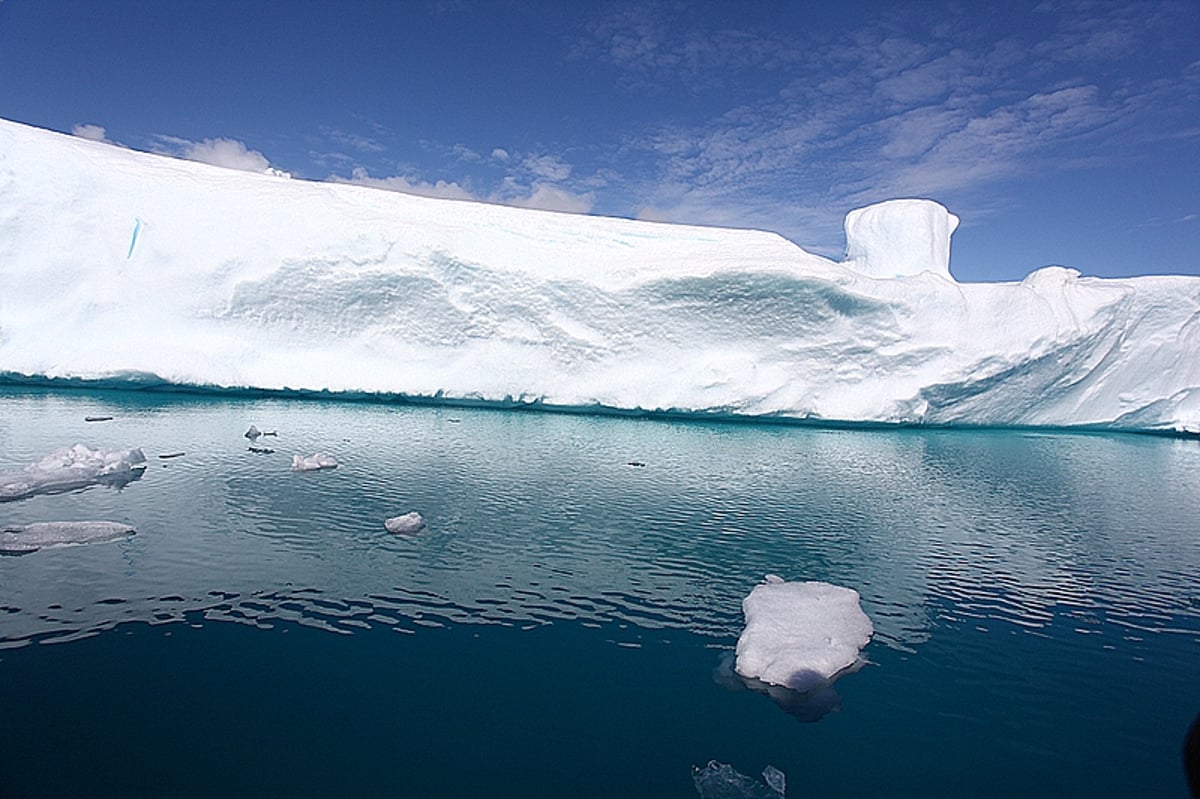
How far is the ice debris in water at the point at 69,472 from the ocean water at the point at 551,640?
11.4 inches

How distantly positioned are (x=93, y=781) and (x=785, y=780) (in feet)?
12.5

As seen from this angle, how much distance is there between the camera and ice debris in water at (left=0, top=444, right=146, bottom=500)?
28.1 ft

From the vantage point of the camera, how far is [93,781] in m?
3.49

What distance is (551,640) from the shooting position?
5.62m

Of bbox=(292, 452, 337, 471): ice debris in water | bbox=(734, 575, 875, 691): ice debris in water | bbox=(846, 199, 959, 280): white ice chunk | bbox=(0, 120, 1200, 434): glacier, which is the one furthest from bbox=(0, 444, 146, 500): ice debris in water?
bbox=(846, 199, 959, 280): white ice chunk

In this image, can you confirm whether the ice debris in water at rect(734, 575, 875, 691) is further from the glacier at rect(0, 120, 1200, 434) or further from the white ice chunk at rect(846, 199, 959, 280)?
the white ice chunk at rect(846, 199, 959, 280)

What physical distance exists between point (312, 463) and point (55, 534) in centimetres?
442

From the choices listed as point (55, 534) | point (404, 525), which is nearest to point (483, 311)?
point (404, 525)

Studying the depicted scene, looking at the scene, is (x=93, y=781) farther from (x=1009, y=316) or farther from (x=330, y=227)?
(x=1009, y=316)

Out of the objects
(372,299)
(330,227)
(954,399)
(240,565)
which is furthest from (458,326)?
(954,399)

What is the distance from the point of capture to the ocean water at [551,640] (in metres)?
3.97

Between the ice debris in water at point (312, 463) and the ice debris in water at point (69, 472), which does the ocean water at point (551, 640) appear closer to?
the ice debris in water at point (69, 472)

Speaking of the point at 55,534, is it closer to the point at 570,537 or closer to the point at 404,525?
the point at 404,525

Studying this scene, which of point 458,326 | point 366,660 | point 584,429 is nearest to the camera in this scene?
point 366,660
